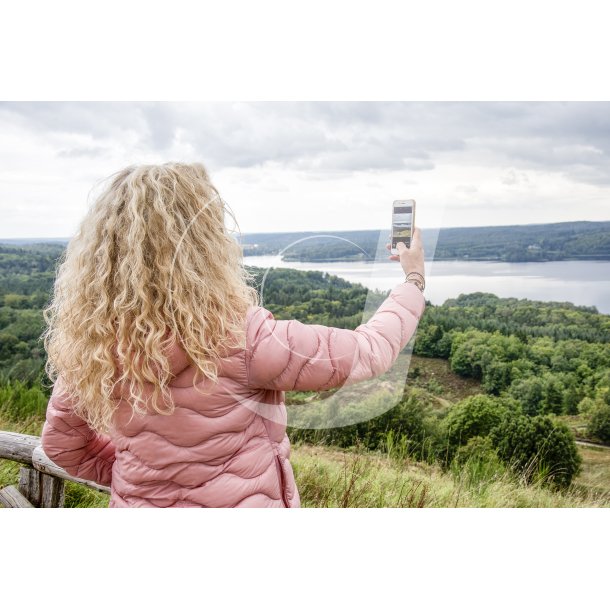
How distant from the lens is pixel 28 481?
2498 millimetres

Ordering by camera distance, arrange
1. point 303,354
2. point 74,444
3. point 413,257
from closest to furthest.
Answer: point 303,354 → point 74,444 → point 413,257

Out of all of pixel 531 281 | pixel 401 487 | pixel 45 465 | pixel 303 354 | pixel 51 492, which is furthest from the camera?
pixel 531 281

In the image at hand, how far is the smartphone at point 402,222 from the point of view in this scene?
1.87 metres

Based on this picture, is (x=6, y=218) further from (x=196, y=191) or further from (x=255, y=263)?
(x=196, y=191)

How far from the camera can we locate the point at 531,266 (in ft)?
10.4

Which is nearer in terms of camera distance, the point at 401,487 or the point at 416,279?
the point at 416,279

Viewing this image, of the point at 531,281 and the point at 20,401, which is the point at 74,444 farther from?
the point at 20,401

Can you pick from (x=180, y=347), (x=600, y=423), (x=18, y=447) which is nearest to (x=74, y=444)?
(x=180, y=347)

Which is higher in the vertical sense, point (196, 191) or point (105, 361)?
point (196, 191)

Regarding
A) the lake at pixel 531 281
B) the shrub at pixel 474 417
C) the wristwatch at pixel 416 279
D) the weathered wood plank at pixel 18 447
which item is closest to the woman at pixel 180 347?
the wristwatch at pixel 416 279

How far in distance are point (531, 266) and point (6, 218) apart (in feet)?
9.10

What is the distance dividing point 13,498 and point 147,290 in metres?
1.71

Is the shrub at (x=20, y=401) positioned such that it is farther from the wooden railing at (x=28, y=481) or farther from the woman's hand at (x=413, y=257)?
the woman's hand at (x=413, y=257)

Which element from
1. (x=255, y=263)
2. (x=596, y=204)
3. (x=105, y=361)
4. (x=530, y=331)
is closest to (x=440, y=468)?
(x=530, y=331)
